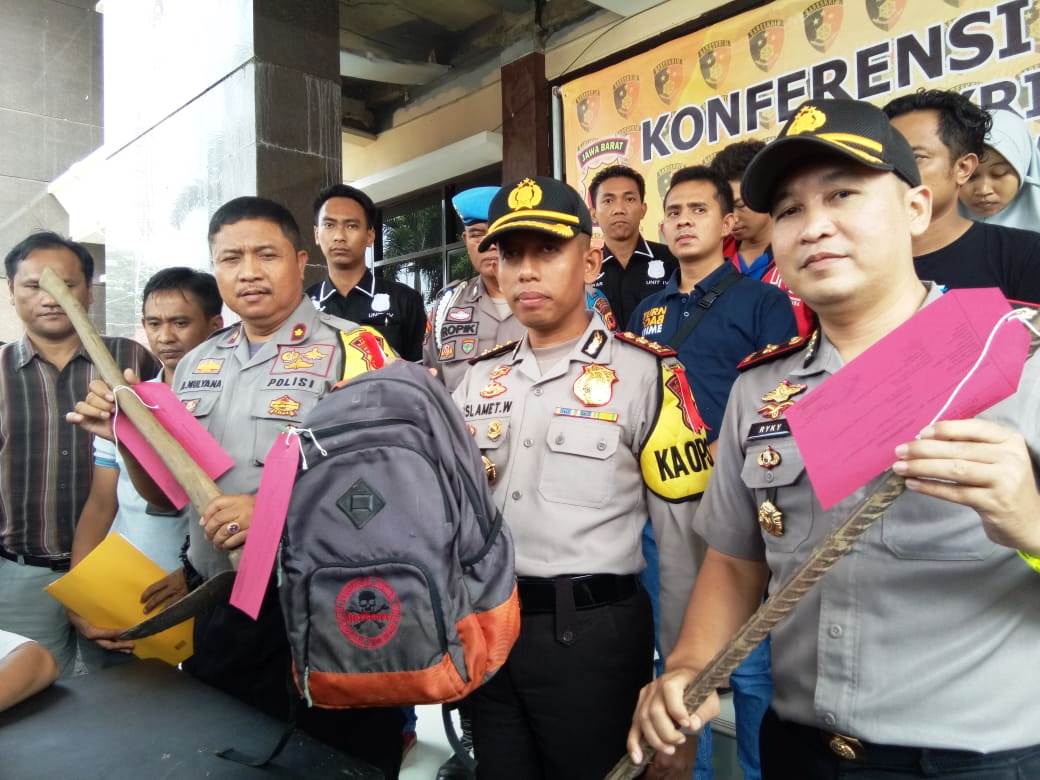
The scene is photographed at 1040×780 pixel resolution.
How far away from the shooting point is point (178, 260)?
4898mm

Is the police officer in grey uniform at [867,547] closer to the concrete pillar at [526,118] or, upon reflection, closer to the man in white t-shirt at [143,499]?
the man in white t-shirt at [143,499]

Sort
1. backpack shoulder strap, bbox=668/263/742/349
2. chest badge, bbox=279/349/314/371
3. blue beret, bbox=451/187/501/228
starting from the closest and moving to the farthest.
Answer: chest badge, bbox=279/349/314/371 < backpack shoulder strap, bbox=668/263/742/349 < blue beret, bbox=451/187/501/228

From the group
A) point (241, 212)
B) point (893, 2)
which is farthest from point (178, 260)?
point (893, 2)

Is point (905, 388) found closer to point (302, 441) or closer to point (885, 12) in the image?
point (302, 441)

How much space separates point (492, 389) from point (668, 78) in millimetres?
4065

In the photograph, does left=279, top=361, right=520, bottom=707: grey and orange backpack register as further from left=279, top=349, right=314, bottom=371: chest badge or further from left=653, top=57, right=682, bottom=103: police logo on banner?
left=653, top=57, right=682, bottom=103: police logo on banner

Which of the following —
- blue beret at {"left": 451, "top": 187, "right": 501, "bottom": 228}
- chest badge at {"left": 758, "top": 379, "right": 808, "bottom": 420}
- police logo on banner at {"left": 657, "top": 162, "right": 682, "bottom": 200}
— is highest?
police logo on banner at {"left": 657, "top": 162, "right": 682, "bottom": 200}

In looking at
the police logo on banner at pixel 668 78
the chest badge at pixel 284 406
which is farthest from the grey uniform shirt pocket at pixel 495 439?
the police logo on banner at pixel 668 78

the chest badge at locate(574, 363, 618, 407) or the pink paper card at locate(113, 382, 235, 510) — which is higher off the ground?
the chest badge at locate(574, 363, 618, 407)

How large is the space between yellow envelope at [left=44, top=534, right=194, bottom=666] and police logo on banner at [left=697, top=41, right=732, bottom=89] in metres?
4.45

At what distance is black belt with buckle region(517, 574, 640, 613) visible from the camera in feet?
5.45

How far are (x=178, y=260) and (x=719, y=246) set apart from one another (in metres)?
3.68

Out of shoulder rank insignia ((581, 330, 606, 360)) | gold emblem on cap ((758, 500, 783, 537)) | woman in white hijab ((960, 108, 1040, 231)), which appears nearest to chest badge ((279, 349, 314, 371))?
shoulder rank insignia ((581, 330, 606, 360))

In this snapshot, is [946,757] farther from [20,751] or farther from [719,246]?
[719,246]
